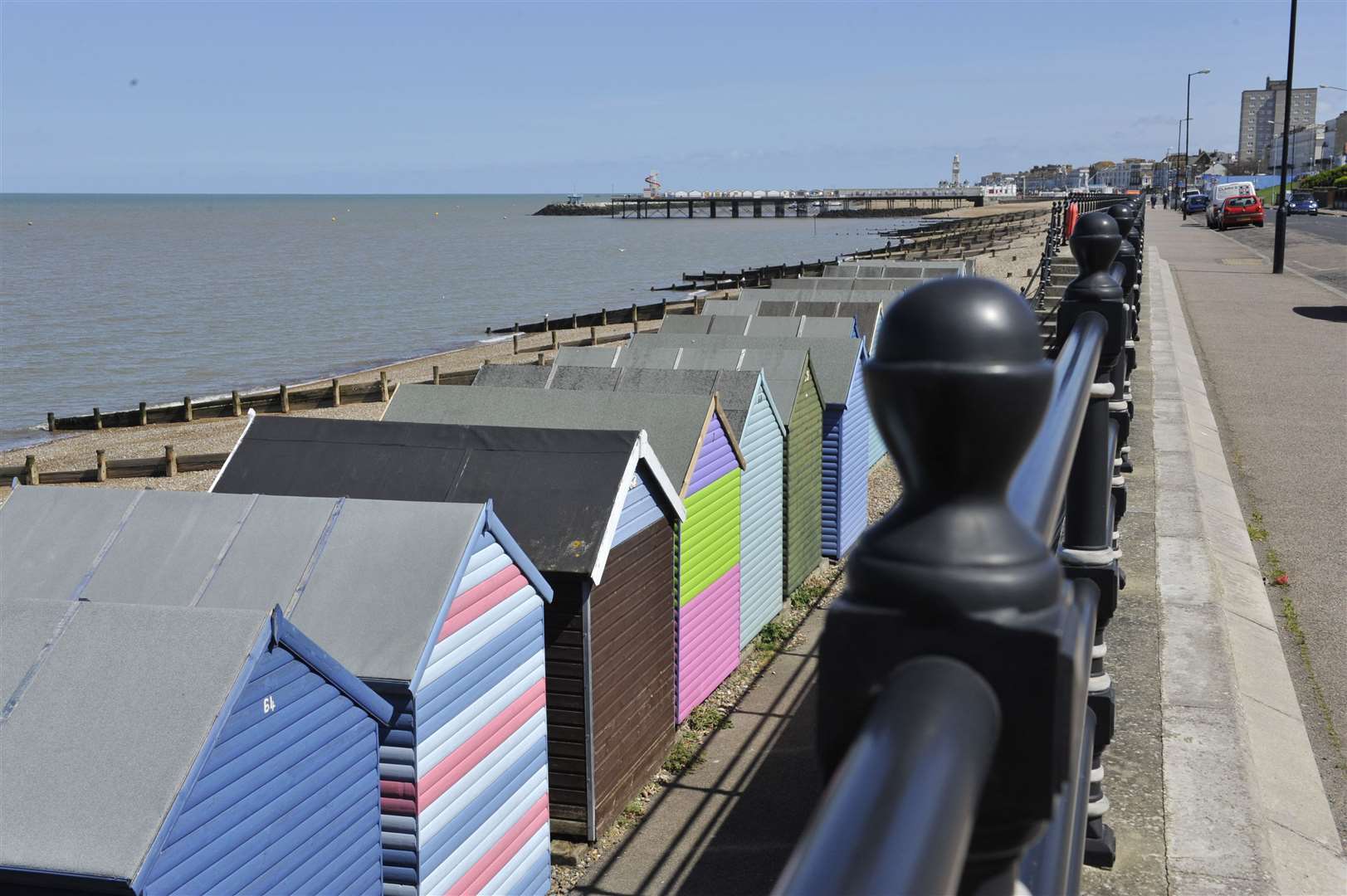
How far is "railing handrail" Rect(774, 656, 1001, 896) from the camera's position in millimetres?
702

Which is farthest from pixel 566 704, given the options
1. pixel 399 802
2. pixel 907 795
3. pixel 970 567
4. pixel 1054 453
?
pixel 907 795

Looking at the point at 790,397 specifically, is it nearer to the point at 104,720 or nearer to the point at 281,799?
the point at 281,799

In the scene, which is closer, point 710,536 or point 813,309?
point 710,536

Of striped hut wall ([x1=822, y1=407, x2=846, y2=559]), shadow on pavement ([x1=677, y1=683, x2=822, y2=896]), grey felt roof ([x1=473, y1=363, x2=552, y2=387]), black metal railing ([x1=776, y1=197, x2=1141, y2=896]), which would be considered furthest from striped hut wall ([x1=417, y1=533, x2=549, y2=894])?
striped hut wall ([x1=822, y1=407, x2=846, y2=559])

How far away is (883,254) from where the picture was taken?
93375 millimetres

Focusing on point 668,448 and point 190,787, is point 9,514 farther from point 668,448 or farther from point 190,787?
point 668,448

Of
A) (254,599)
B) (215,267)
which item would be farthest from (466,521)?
(215,267)

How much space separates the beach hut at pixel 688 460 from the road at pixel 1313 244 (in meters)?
25.7

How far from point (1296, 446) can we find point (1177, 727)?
1104 centimetres

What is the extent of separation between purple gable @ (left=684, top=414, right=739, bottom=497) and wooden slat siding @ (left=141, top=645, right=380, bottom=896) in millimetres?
6869

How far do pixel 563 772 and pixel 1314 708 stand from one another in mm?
5975

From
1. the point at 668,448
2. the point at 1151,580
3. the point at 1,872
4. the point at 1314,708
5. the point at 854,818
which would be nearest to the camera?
the point at 854,818

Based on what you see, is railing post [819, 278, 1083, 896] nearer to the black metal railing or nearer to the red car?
the black metal railing

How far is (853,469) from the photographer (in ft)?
67.3
